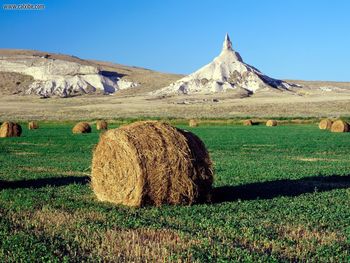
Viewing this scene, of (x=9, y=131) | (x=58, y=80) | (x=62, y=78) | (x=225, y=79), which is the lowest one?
(x=9, y=131)

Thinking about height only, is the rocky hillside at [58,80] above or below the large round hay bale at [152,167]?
above

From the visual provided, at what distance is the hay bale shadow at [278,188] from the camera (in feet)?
50.4

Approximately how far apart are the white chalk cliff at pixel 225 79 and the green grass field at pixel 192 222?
458 ft

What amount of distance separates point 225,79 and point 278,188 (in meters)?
154

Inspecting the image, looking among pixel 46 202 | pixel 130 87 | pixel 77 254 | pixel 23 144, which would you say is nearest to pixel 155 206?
pixel 46 202

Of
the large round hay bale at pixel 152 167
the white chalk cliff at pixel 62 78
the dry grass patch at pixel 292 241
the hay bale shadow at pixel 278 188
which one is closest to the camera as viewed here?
the dry grass patch at pixel 292 241

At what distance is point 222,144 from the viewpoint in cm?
3697

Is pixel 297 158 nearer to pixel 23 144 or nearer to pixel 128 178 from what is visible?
pixel 128 178

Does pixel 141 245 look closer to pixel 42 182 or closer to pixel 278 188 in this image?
pixel 278 188

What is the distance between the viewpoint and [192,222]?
11586mm

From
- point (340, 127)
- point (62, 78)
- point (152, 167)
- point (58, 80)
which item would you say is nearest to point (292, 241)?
point (152, 167)

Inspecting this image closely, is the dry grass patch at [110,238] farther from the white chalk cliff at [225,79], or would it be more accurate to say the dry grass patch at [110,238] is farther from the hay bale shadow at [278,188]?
the white chalk cliff at [225,79]

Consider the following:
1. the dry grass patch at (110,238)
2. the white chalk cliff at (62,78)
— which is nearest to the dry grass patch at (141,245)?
the dry grass patch at (110,238)

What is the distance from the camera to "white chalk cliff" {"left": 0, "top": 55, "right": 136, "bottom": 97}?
6614 inches
